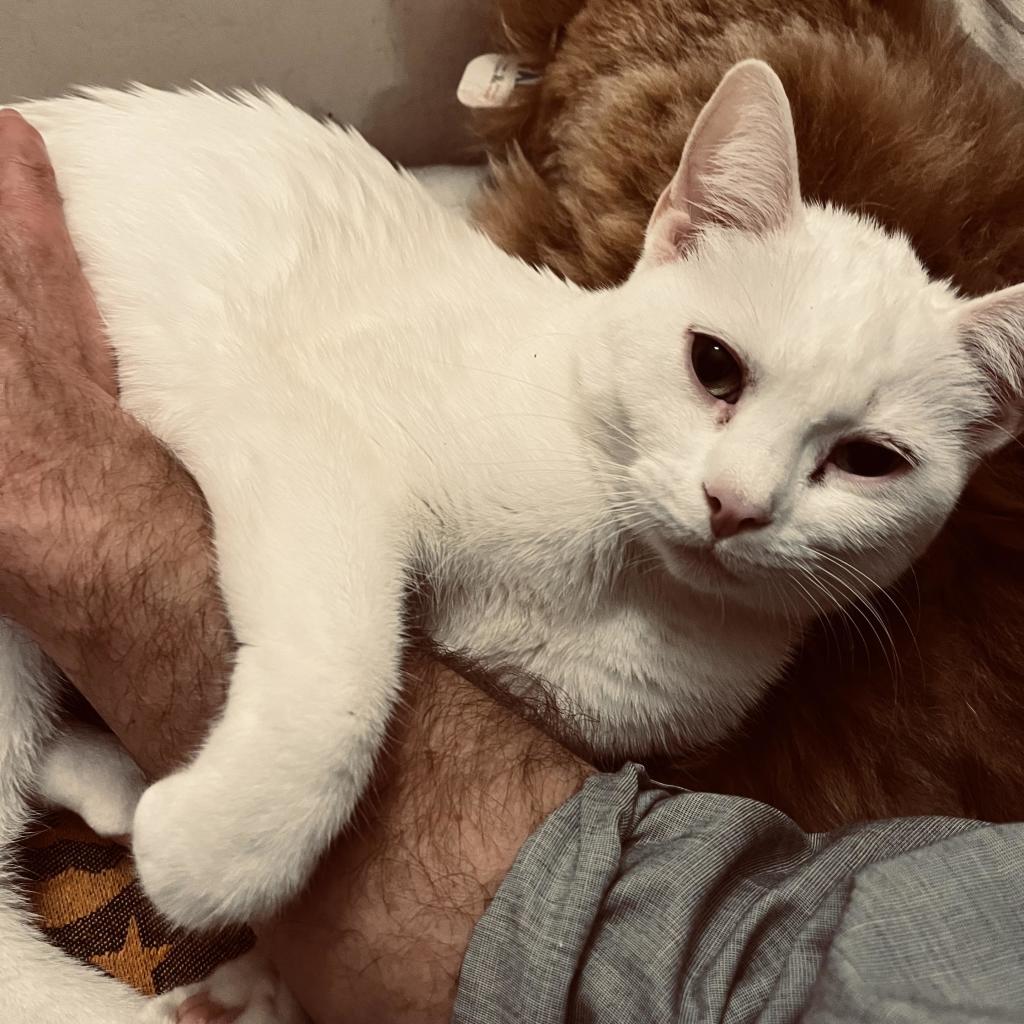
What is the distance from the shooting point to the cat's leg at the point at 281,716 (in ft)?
2.14

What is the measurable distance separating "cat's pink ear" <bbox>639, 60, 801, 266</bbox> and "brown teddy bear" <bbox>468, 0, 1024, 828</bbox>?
0.15 m

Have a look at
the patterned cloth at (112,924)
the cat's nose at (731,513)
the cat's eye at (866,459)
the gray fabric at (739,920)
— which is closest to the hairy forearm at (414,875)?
the gray fabric at (739,920)

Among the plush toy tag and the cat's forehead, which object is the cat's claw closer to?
the cat's forehead

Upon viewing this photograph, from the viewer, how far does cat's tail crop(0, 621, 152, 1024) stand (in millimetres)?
822

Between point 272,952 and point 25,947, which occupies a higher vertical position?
point 272,952

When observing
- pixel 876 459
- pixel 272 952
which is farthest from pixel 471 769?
pixel 876 459

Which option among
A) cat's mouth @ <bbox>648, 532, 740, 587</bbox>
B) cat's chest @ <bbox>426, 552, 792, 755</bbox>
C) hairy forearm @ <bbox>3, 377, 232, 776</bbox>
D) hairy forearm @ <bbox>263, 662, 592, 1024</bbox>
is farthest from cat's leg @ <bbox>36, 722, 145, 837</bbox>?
cat's mouth @ <bbox>648, 532, 740, 587</bbox>

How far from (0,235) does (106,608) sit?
436 mm

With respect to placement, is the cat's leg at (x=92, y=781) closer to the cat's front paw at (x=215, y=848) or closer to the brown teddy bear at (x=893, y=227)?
the cat's front paw at (x=215, y=848)

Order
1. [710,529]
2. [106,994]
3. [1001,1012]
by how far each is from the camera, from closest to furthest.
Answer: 1. [1001,1012]
2. [710,529]
3. [106,994]

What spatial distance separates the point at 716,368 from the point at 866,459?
17 centimetres

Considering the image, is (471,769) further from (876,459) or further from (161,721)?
(876,459)

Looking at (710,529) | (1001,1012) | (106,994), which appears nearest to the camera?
(1001,1012)

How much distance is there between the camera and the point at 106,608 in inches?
31.4
